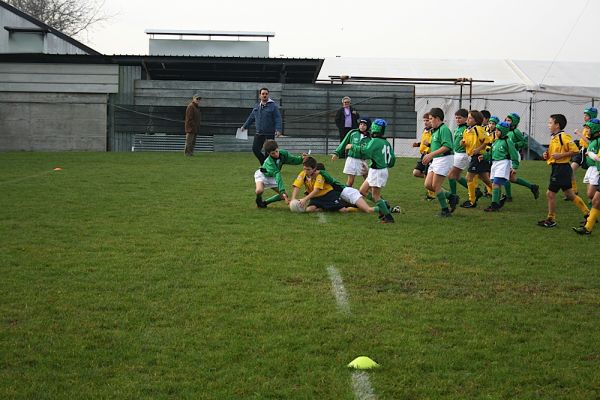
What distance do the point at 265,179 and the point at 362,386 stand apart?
356 inches

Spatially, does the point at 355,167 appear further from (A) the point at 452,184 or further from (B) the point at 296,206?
(B) the point at 296,206

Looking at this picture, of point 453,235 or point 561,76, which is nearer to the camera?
point 453,235

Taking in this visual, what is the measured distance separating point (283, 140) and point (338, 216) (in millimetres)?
17926

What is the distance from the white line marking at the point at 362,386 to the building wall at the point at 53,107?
25.5 meters

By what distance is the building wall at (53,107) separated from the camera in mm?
29688

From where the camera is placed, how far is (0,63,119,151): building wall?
29688 mm

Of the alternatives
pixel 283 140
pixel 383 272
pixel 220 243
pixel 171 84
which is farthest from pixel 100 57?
pixel 383 272

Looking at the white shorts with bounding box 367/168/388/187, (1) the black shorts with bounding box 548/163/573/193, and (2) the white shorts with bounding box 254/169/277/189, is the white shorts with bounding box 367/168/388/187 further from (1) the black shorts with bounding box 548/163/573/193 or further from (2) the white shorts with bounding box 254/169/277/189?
(1) the black shorts with bounding box 548/163/573/193

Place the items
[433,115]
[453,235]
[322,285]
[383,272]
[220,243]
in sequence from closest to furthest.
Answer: [322,285], [383,272], [220,243], [453,235], [433,115]

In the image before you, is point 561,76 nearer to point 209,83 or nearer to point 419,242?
point 209,83

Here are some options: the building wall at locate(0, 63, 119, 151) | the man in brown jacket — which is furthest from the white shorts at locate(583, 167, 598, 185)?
the building wall at locate(0, 63, 119, 151)

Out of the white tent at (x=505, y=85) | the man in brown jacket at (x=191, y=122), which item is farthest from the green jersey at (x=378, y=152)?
the white tent at (x=505, y=85)

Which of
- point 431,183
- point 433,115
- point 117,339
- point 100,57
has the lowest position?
point 117,339

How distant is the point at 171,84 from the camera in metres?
30.6
